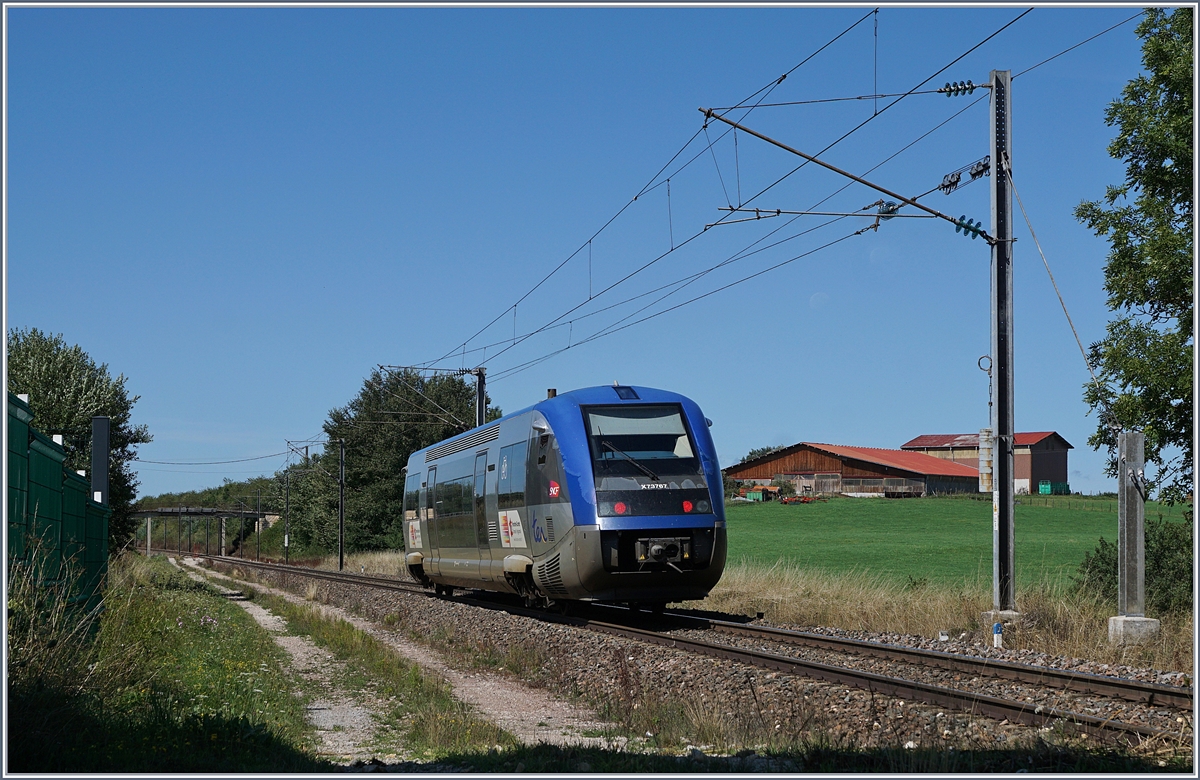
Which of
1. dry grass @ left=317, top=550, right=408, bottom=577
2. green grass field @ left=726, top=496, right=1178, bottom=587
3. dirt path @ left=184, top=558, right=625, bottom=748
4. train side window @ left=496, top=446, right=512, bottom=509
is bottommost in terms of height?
dry grass @ left=317, top=550, right=408, bottom=577

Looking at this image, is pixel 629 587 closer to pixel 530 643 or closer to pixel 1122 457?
pixel 530 643

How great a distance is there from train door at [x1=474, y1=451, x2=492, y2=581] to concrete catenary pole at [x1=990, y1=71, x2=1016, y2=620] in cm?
883

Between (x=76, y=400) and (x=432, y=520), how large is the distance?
66.1 feet

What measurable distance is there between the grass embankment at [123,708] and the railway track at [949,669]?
5.02 meters

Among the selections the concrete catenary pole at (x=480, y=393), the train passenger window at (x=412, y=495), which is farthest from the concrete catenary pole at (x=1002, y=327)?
the concrete catenary pole at (x=480, y=393)

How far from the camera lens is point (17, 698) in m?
7.73

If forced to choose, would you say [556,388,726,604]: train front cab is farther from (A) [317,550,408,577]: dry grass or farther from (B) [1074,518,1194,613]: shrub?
(A) [317,550,408,577]: dry grass

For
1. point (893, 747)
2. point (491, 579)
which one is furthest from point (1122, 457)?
point (491, 579)

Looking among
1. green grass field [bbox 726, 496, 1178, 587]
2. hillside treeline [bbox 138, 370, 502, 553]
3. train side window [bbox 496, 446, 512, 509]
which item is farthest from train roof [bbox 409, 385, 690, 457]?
hillside treeline [bbox 138, 370, 502, 553]

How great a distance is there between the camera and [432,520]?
25328 mm

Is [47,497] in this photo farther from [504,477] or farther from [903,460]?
[903,460]

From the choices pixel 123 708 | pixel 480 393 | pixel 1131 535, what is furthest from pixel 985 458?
pixel 480 393

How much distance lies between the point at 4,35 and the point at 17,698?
14.8 ft

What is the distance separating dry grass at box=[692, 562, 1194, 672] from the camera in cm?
1379
